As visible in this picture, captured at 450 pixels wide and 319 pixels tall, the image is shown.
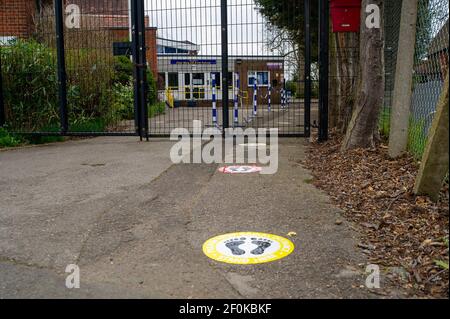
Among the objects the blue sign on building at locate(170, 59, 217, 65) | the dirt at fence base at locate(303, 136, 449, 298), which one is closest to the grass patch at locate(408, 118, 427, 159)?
the dirt at fence base at locate(303, 136, 449, 298)

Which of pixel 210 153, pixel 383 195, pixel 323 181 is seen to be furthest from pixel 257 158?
pixel 383 195

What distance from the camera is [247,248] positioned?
3.88 metres

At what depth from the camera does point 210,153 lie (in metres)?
8.50

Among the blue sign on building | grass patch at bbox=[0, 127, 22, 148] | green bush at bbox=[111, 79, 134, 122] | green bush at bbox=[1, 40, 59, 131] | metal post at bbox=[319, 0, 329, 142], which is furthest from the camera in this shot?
green bush at bbox=[111, 79, 134, 122]

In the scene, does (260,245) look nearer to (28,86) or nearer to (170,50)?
(170,50)

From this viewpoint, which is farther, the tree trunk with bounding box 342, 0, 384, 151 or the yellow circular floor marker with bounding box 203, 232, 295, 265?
the tree trunk with bounding box 342, 0, 384, 151

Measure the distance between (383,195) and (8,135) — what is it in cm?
769

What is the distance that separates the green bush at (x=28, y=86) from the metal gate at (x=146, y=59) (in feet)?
0.07

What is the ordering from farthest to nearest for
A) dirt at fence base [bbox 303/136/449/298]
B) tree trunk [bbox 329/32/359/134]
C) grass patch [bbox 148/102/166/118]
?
grass patch [bbox 148/102/166/118]
tree trunk [bbox 329/32/359/134]
dirt at fence base [bbox 303/136/449/298]

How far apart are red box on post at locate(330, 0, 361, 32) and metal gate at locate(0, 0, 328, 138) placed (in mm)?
703

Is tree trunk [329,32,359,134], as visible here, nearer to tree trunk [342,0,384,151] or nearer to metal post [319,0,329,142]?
metal post [319,0,329,142]

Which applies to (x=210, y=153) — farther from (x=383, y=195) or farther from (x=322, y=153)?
(x=383, y=195)

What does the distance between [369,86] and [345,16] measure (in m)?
1.96

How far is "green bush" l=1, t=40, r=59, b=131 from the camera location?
10.4 m
